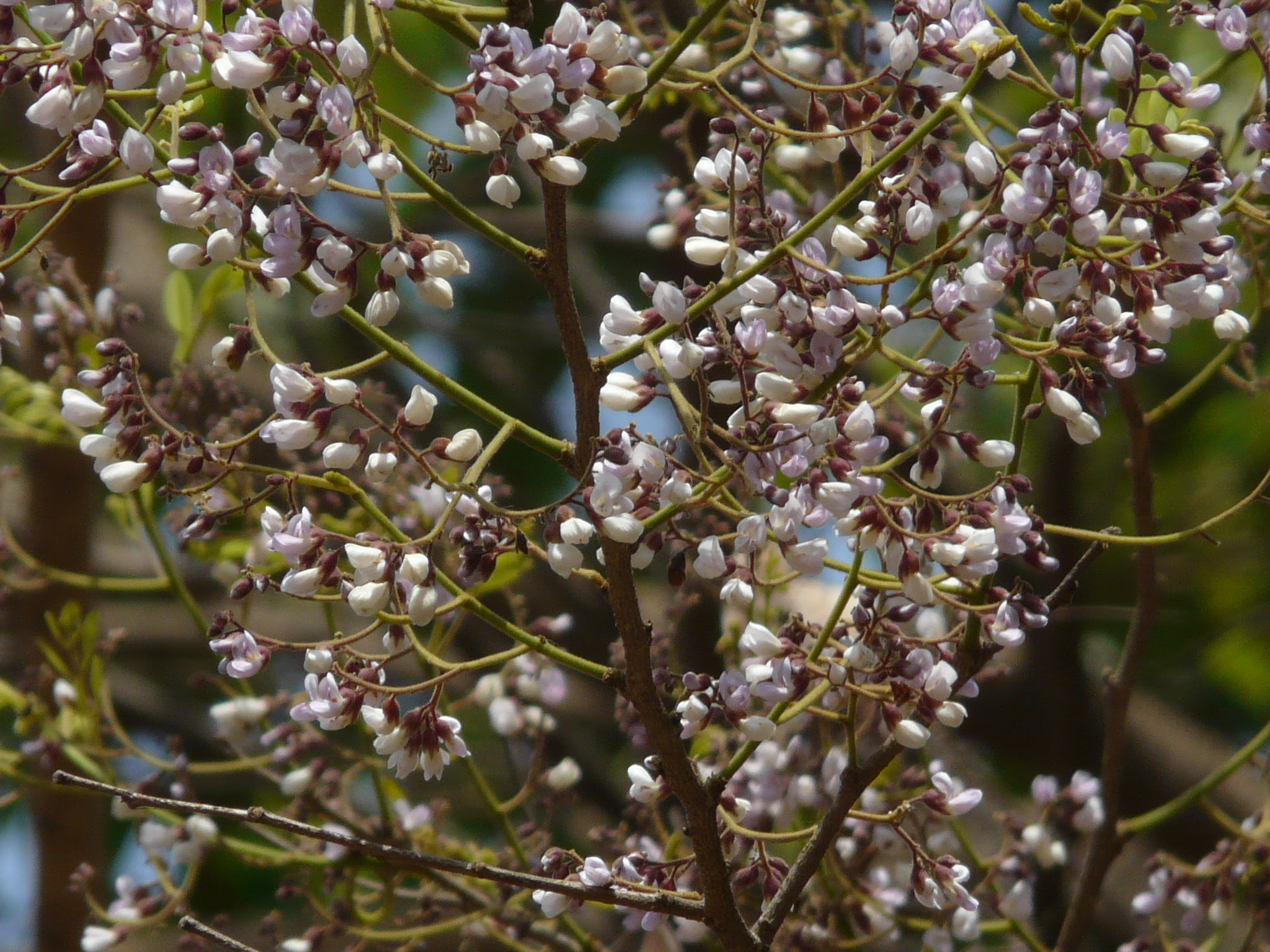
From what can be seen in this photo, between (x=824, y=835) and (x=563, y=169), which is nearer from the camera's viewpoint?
(x=563, y=169)

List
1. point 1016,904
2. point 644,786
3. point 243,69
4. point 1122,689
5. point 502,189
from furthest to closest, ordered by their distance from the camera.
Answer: point 1016,904 < point 1122,689 < point 644,786 < point 502,189 < point 243,69

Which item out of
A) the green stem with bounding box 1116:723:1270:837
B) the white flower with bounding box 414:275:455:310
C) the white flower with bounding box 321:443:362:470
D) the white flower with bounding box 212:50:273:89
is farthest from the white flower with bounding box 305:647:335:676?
the green stem with bounding box 1116:723:1270:837

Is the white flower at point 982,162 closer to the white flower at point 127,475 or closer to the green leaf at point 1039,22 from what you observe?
the green leaf at point 1039,22

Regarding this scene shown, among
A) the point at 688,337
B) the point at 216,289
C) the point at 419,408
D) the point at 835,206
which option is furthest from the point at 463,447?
the point at 216,289

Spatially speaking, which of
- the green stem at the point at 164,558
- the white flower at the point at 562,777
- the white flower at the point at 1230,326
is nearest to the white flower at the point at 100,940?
the green stem at the point at 164,558

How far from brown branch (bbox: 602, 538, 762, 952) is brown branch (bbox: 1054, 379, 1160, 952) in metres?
0.51

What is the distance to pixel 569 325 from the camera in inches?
31.0

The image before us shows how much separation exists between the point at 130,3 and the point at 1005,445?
55 centimetres

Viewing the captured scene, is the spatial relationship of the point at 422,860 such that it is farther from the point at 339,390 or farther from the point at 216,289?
the point at 216,289

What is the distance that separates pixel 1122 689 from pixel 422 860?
0.75 meters

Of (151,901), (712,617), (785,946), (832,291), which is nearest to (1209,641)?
(712,617)

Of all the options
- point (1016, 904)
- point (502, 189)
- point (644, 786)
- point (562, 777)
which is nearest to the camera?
point (502, 189)

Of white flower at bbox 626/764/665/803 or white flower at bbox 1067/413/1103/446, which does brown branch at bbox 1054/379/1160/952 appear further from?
white flower at bbox 626/764/665/803

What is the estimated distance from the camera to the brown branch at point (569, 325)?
30.7 inches
